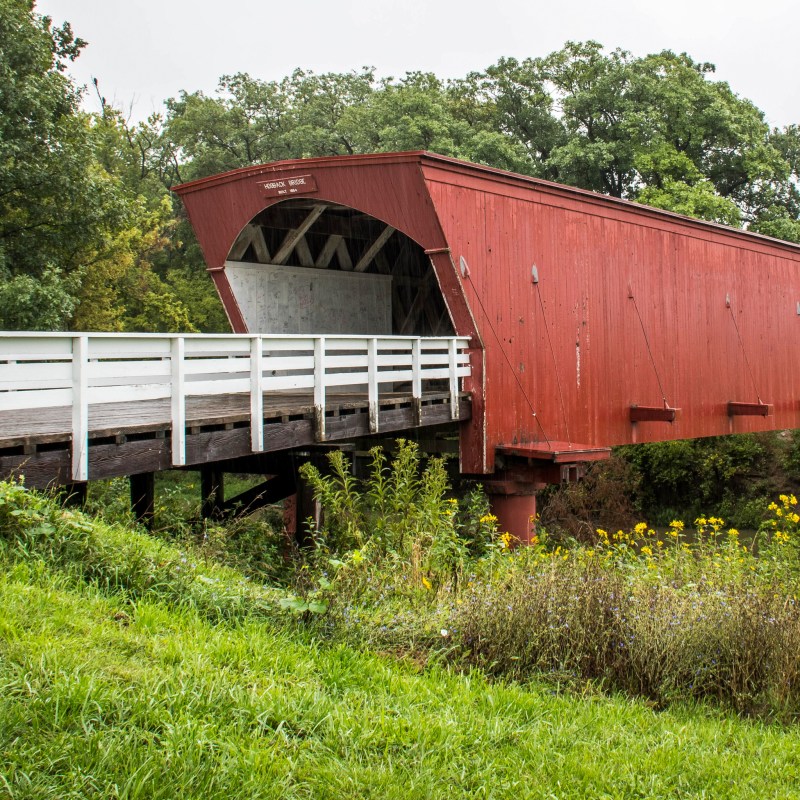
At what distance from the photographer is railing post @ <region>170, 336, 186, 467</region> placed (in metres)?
7.69

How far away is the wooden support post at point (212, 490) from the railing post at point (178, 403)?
299 centimetres

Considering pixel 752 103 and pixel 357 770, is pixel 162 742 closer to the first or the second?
pixel 357 770

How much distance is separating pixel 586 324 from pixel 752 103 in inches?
883

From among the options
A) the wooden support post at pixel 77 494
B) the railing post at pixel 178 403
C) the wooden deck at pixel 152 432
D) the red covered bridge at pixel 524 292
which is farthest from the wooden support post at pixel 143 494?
the red covered bridge at pixel 524 292

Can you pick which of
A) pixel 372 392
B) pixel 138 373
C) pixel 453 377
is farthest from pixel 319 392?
pixel 453 377

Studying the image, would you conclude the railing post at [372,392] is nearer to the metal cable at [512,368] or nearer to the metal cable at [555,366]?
the metal cable at [512,368]

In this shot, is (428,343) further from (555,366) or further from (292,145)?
(292,145)

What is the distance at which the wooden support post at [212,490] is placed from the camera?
431 inches

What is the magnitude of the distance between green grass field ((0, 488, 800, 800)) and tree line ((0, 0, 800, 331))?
44.8 ft

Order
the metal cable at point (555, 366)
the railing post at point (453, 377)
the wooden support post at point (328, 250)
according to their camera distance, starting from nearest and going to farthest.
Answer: the railing post at point (453, 377) < the metal cable at point (555, 366) < the wooden support post at point (328, 250)

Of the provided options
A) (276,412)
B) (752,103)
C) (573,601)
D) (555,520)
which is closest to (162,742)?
(573,601)

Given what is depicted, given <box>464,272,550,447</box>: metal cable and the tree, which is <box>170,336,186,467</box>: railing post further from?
the tree

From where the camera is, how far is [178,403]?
7723 millimetres

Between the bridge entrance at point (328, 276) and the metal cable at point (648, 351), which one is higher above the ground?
the bridge entrance at point (328, 276)
